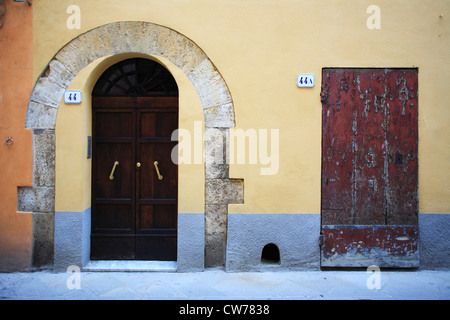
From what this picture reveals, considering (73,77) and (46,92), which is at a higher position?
(73,77)

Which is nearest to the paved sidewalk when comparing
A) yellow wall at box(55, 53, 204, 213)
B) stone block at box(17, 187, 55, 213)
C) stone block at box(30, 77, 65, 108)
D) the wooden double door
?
the wooden double door

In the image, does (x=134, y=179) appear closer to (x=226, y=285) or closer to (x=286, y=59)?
(x=226, y=285)

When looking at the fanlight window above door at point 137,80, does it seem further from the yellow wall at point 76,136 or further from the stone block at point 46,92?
the stone block at point 46,92

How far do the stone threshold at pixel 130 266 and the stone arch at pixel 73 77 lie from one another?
A: 57cm

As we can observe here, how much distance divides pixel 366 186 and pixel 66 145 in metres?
3.96

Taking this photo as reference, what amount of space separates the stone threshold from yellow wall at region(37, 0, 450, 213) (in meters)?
0.80

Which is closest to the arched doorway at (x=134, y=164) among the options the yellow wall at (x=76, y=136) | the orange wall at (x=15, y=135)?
the yellow wall at (x=76, y=136)

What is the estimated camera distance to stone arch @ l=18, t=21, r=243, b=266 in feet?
13.4

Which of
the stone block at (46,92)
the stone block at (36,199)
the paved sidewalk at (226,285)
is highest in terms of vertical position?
the stone block at (46,92)

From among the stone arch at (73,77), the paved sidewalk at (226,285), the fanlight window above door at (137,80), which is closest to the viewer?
the paved sidewalk at (226,285)

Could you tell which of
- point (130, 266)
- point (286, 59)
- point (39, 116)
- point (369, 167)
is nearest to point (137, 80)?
point (39, 116)

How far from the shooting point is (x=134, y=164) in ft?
14.5

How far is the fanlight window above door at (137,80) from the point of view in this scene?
4.39 metres

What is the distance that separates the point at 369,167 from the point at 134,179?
10.4 feet
